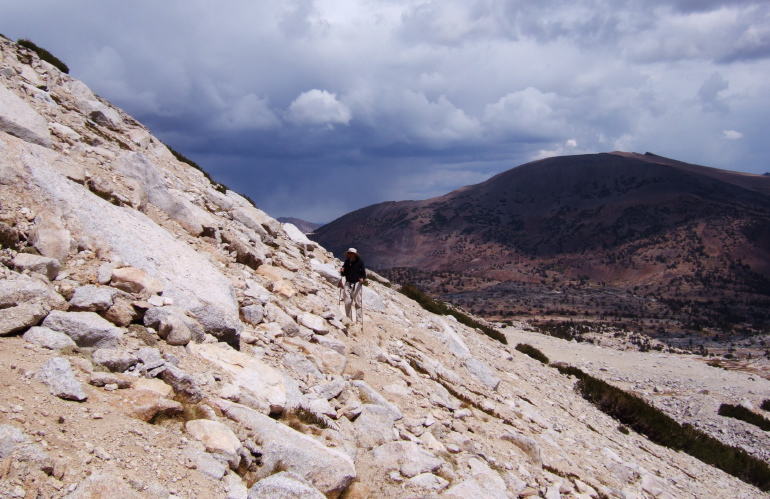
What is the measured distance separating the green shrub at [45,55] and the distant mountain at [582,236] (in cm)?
5359

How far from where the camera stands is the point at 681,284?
276 ft

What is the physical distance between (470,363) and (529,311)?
54678 mm

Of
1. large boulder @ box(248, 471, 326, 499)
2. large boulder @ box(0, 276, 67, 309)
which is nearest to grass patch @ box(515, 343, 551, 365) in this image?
large boulder @ box(248, 471, 326, 499)

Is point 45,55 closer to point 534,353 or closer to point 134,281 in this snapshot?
point 134,281

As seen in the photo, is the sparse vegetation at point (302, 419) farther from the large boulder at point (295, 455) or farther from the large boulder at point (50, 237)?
the large boulder at point (50, 237)

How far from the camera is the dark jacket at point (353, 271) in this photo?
1187 centimetres

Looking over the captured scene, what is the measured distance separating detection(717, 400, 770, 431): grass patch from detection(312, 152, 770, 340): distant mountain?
39701 millimetres

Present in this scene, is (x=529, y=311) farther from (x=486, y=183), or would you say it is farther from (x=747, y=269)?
(x=486, y=183)

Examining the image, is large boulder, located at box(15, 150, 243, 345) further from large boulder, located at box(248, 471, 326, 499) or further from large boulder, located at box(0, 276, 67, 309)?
large boulder, located at box(248, 471, 326, 499)

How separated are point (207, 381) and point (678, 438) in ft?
52.4

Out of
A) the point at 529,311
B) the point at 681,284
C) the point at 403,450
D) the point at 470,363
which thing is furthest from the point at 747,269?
the point at 403,450

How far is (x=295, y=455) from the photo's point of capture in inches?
199

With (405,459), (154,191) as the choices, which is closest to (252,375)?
(405,459)

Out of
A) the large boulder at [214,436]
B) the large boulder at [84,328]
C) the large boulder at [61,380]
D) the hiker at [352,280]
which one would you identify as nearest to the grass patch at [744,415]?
the hiker at [352,280]
